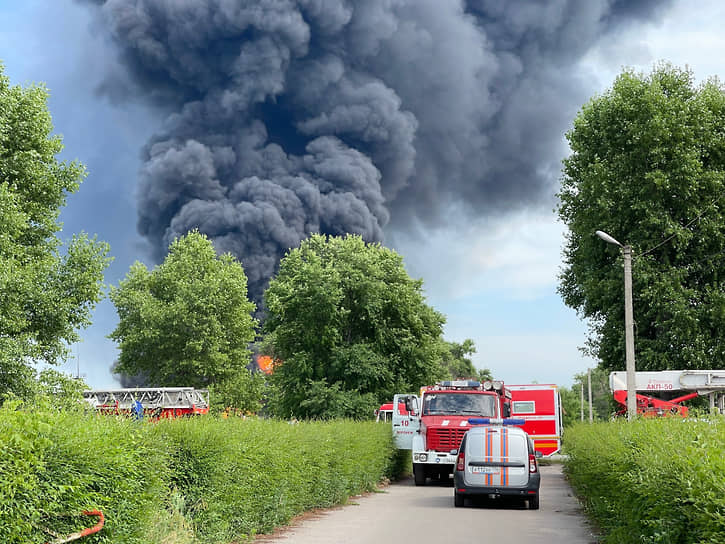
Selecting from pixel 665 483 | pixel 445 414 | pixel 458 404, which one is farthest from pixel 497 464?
pixel 665 483

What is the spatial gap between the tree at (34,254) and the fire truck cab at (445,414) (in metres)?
13.3

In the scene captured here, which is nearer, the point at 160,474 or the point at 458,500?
the point at 160,474

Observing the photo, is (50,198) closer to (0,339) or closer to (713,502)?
(0,339)

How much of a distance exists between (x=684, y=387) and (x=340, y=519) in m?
16.4

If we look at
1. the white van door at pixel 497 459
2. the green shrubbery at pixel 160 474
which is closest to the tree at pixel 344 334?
the green shrubbery at pixel 160 474

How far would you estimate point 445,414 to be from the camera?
27156 mm

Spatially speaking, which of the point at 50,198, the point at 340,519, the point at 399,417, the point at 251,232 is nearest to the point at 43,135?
the point at 50,198

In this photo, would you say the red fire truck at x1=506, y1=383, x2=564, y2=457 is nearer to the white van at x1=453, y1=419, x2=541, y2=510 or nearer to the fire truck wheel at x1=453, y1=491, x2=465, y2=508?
the fire truck wheel at x1=453, y1=491, x2=465, y2=508

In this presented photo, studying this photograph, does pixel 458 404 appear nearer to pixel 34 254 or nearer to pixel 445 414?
pixel 445 414

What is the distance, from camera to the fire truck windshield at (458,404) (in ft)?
89.5

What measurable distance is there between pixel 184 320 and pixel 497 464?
143ft

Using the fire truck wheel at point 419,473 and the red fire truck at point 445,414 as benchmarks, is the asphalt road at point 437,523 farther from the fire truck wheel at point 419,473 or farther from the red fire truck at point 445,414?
the fire truck wheel at point 419,473

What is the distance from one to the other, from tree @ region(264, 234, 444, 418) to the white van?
2422 cm

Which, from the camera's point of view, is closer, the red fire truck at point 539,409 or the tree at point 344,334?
the red fire truck at point 539,409
